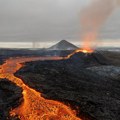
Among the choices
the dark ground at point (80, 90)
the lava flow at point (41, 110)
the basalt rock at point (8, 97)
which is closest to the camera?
the lava flow at point (41, 110)

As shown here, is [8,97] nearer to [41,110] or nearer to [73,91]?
[41,110]

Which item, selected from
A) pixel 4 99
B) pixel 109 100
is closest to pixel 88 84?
pixel 109 100

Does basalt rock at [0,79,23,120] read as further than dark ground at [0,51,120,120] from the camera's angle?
No

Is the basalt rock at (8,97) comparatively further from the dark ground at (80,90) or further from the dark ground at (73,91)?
the dark ground at (80,90)

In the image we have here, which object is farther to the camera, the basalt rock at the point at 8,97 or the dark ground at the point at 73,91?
the dark ground at the point at 73,91

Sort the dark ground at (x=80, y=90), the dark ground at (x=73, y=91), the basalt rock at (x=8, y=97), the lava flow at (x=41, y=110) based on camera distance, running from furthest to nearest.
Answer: the dark ground at (x=80, y=90)
the dark ground at (x=73, y=91)
the basalt rock at (x=8, y=97)
the lava flow at (x=41, y=110)

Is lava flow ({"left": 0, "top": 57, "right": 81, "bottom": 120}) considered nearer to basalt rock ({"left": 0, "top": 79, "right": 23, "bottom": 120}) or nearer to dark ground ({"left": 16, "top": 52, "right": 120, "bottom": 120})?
basalt rock ({"left": 0, "top": 79, "right": 23, "bottom": 120})

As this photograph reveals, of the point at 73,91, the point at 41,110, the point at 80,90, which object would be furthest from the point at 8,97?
the point at 80,90

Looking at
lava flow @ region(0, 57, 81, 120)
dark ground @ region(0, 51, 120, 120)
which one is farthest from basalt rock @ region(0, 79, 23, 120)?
lava flow @ region(0, 57, 81, 120)

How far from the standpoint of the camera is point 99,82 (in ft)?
169

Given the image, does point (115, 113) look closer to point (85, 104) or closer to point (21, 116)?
point (85, 104)

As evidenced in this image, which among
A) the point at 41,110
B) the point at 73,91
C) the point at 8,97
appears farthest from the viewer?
the point at 73,91

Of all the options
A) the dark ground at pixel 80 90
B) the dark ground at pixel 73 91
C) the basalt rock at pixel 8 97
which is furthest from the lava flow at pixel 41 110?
the dark ground at pixel 80 90

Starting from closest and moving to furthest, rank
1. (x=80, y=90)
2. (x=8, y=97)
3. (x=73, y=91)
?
(x=8, y=97) → (x=73, y=91) → (x=80, y=90)
